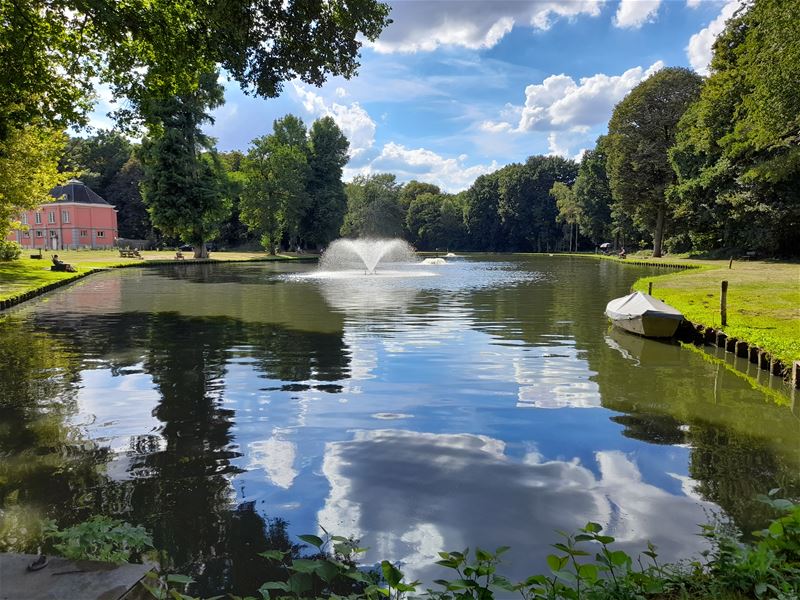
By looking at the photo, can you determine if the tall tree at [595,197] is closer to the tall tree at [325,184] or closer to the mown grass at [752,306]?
the tall tree at [325,184]

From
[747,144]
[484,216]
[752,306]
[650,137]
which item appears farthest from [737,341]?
[484,216]

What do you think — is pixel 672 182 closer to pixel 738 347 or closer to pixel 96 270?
pixel 738 347

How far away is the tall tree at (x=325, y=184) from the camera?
86500mm

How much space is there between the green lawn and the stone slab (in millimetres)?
13367

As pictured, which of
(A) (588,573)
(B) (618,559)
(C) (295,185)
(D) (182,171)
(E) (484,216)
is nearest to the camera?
(A) (588,573)

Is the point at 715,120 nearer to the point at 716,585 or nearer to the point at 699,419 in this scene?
the point at 699,419

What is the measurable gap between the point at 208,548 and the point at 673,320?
15281 millimetres

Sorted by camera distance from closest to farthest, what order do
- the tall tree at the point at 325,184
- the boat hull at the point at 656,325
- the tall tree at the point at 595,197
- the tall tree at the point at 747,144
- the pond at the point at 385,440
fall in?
the pond at the point at 385,440, the boat hull at the point at 656,325, the tall tree at the point at 747,144, the tall tree at the point at 325,184, the tall tree at the point at 595,197

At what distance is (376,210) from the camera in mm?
130000

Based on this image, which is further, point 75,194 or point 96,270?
point 75,194

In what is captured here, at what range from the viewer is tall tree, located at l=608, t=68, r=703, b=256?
6356 centimetres

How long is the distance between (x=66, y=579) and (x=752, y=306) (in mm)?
22146

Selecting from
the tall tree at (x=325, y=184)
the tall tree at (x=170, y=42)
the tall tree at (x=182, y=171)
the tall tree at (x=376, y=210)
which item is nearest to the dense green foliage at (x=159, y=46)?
the tall tree at (x=170, y=42)

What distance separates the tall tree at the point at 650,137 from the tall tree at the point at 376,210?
220 ft
